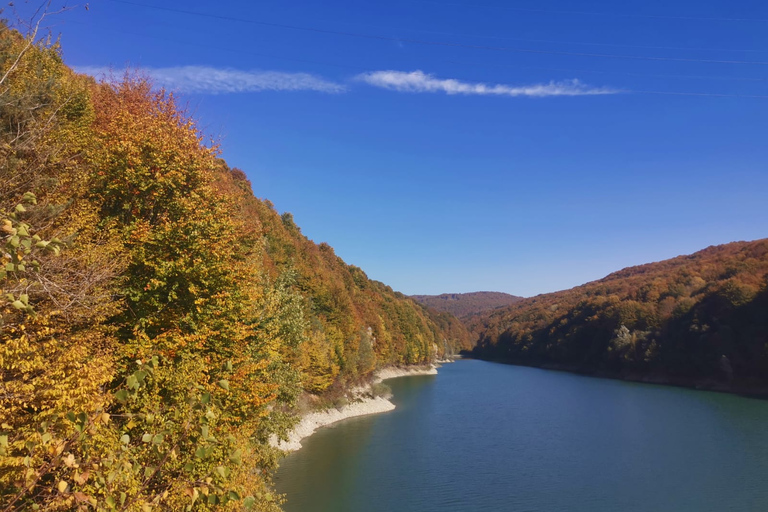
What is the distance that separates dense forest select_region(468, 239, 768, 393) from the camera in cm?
7500

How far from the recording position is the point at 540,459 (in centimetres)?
3544

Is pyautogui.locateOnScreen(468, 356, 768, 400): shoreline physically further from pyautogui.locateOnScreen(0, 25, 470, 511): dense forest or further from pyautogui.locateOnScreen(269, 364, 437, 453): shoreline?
pyautogui.locateOnScreen(0, 25, 470, 511): dense forest

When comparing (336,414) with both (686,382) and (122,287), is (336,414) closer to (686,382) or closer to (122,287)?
(122,287)

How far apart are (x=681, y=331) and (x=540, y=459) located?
68.9 meters

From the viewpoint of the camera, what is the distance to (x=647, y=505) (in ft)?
86.1

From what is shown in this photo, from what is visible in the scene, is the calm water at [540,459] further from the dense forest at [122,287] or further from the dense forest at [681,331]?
the dense forest at [681,331]

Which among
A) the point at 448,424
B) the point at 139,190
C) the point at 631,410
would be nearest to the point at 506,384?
the point at 631,410

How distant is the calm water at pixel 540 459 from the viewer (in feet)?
88.9

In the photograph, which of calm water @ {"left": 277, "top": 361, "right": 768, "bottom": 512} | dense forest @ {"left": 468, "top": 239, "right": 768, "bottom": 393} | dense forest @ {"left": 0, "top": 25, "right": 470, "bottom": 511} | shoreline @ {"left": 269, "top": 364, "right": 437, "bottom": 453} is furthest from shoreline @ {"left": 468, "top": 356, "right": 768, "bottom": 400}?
dense forest @ {"left": 0, "top": 25, "right": 470, "bottom": 511}

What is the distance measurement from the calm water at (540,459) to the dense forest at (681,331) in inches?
686

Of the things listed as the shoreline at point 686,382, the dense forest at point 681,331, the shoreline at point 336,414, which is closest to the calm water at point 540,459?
the shoreline at point 336,414

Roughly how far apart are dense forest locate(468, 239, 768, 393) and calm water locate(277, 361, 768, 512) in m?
17.4

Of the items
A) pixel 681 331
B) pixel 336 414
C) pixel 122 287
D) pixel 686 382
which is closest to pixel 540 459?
pixel 336 414

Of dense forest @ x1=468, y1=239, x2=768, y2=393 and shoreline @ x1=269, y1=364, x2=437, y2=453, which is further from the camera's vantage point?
dense forest @ x1=468, y1=239, x2=768, y2=393
